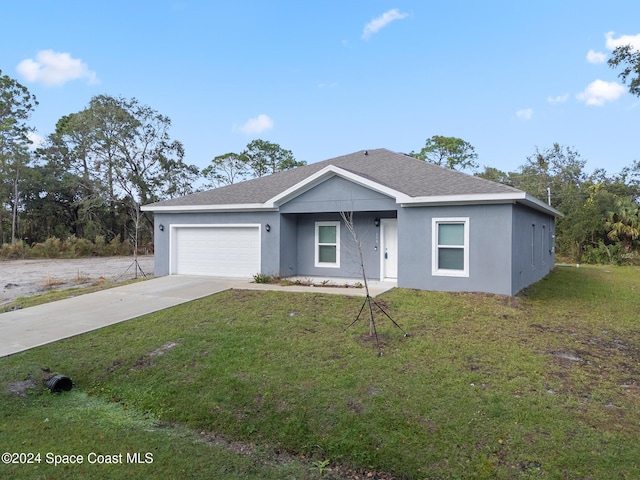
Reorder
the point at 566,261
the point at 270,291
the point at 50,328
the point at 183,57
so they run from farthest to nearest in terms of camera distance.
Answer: the point at 566,261
the point at 183,57
the point at 270,291
the point at 50,328

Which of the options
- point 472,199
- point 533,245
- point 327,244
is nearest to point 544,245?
point 533,245

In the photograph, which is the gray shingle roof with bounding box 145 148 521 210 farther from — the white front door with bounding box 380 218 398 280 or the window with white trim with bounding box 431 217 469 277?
the white front door with bounding box 380 218 398 280

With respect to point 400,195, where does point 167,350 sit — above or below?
below

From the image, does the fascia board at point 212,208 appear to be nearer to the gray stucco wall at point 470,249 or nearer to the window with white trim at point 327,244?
the window with white trim at point 327,244

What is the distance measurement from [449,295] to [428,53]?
11.1 meters

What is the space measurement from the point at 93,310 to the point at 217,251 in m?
4.95

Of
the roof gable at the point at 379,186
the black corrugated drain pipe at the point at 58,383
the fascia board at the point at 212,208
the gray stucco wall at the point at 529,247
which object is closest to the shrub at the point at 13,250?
the fascia board at the point at 212,208

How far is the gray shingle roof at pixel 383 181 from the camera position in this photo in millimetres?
10336

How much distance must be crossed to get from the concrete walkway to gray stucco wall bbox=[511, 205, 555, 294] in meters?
3.28

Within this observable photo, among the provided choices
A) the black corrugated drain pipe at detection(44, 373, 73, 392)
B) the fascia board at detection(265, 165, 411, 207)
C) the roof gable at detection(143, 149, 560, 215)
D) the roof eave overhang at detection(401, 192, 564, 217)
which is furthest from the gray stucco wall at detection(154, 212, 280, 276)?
the black corrugated drain pipe at detection(44, 373, 73, 392)

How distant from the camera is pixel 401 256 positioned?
10.6 metres

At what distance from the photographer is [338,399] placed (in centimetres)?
462

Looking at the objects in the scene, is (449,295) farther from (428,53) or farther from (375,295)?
(428,53)

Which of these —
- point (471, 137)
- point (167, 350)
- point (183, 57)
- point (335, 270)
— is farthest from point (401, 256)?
point (471, 137)
